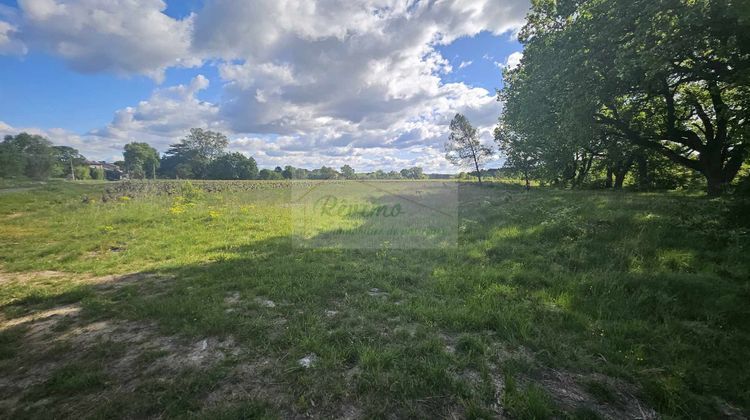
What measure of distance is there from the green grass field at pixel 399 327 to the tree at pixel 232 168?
203ft

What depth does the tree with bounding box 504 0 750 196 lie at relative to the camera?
28.9 ft

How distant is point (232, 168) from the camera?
2574 inches

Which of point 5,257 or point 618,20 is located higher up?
point 618,20

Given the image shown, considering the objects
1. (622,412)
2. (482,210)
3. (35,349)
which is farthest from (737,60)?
(35,349)

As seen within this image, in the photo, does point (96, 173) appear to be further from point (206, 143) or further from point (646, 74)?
point (646, 74)

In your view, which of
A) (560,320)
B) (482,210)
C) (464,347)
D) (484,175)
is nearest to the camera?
(464,347)

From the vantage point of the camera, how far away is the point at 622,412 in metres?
2.82

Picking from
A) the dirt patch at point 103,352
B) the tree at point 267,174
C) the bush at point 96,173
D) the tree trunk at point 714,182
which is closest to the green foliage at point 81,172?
the bush at point 96,173

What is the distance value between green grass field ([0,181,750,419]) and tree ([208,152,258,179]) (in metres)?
61.9

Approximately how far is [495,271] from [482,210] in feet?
29.9

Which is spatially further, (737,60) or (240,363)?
(737,60)

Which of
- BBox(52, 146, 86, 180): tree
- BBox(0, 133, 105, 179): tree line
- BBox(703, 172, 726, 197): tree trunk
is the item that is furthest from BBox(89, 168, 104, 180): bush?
BBox(703, 172, 726, 197): tree trunk

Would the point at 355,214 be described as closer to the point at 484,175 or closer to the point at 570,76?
the point at 570,76

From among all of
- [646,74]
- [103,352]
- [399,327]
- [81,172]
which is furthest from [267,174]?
[399,327]
